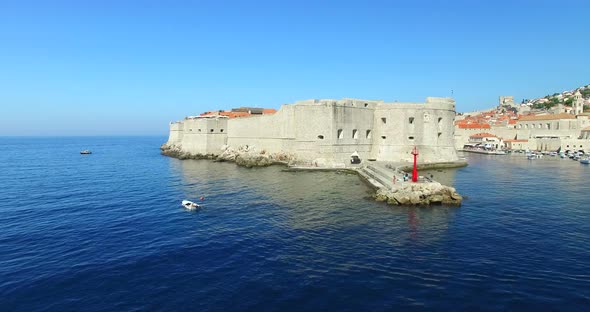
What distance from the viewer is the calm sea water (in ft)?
31.4

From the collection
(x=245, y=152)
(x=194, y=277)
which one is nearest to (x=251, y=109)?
(x=245, y=152)

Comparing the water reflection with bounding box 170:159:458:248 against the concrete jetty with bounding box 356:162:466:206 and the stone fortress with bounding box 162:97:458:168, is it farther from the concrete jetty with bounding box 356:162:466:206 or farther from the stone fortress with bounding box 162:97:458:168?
the stone fortress with bounding box 162:97:458:168

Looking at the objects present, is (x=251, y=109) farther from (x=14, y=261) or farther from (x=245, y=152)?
(x=14, y=261)

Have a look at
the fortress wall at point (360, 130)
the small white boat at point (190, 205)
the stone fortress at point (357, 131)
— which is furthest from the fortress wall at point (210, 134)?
the small white boat at point (190, 205)

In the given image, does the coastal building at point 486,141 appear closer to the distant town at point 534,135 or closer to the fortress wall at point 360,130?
the distant town at point 534,135

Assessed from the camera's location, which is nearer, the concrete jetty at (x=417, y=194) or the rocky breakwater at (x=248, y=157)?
the concrete jetty at (x=417, y=194)

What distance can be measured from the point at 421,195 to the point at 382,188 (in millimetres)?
2722

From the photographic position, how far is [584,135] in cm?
5497

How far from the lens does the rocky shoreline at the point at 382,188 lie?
794 inches

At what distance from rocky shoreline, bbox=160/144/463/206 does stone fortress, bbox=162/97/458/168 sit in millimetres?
A: 753

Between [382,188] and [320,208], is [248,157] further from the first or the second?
[320,208]

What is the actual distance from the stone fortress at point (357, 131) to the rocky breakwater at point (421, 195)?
14.4 m

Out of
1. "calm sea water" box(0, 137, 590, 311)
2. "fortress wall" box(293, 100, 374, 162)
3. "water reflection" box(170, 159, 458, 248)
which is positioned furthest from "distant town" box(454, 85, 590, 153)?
"calm sea water" box(0, 137, 590, 311)

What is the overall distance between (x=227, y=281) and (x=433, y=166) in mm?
29941
